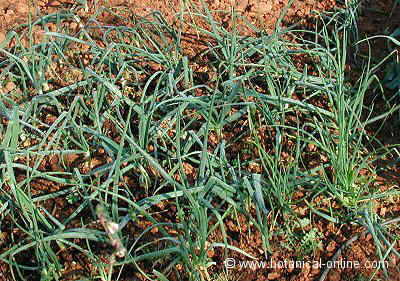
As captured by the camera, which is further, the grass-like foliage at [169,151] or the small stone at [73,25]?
the small stone at [73,25]

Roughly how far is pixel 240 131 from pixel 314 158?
355 millimetres

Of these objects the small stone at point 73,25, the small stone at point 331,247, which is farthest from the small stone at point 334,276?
the small stone at point 73,25

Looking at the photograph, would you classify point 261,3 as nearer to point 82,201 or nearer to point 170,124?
point 170,124

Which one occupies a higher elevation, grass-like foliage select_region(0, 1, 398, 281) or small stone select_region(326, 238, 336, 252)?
grass-like foliage select_region(0, 1, 398, 281)

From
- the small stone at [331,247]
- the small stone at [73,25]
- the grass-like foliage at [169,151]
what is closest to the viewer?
the grass-like foliage at [169,151]

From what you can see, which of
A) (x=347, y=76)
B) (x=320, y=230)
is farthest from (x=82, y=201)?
(x=347, y=76)

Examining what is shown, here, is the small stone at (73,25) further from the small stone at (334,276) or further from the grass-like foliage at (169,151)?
the small stone at (334,276)

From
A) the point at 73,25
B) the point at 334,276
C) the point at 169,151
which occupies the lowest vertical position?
the point at 334,276

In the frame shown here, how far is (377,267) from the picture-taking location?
7.30ft

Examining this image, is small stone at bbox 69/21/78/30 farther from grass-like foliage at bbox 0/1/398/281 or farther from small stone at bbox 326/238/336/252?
small stone at bbox 326/238/336/252

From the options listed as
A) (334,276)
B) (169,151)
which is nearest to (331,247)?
(334,276)

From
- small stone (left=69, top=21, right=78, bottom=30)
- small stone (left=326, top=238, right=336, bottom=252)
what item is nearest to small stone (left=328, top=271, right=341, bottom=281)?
small stone (left=326, top=238, right=336, bottom=252)

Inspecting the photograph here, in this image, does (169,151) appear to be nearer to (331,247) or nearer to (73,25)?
(331,247)

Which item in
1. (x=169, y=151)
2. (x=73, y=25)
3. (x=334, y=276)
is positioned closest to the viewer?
(x=334, y=276)
